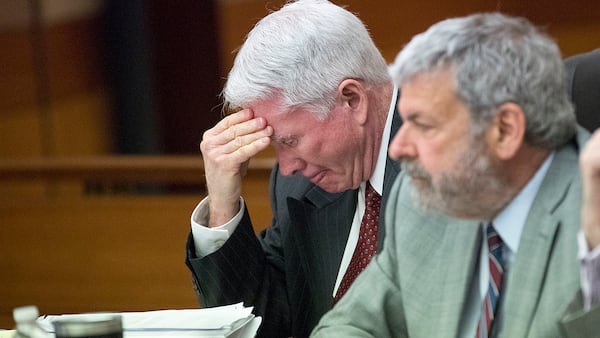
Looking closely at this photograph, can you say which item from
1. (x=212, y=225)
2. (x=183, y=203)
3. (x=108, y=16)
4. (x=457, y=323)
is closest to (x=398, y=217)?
(x=457, y=323)

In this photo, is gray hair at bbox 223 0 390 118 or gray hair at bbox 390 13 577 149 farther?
gray hair at bbox 223 0 390 118

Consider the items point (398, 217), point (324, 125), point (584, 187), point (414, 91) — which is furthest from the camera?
point (324, 125)

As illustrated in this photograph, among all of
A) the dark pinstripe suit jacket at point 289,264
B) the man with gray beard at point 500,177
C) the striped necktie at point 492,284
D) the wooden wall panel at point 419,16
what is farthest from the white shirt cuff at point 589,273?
the wooden wall panel at point 419,16

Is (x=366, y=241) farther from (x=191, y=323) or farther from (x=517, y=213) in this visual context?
(x=517, y=213)

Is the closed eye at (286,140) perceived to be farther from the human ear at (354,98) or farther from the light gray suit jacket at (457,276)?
the light gray suit jacket at (457,276)

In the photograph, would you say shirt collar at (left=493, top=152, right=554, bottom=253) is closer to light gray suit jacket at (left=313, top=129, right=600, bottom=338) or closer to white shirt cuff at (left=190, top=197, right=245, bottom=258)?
light gray suit jacket at (left=313, top=129, right=600, bottom=338)

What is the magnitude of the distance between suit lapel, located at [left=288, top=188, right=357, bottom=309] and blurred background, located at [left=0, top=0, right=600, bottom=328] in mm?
1881

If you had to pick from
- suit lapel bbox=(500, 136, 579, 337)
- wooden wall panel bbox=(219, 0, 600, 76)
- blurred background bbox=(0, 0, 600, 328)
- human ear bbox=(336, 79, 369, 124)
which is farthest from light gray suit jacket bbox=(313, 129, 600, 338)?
blurred background bbox=(0, 0, 600, 328)

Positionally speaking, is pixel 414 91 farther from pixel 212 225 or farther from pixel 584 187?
pixel 212 225

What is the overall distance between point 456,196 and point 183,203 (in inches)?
118

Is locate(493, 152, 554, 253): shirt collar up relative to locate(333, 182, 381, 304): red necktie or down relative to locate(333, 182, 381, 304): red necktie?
up

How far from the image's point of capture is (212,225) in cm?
264

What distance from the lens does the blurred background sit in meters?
4.81

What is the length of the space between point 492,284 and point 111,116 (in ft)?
11.8
